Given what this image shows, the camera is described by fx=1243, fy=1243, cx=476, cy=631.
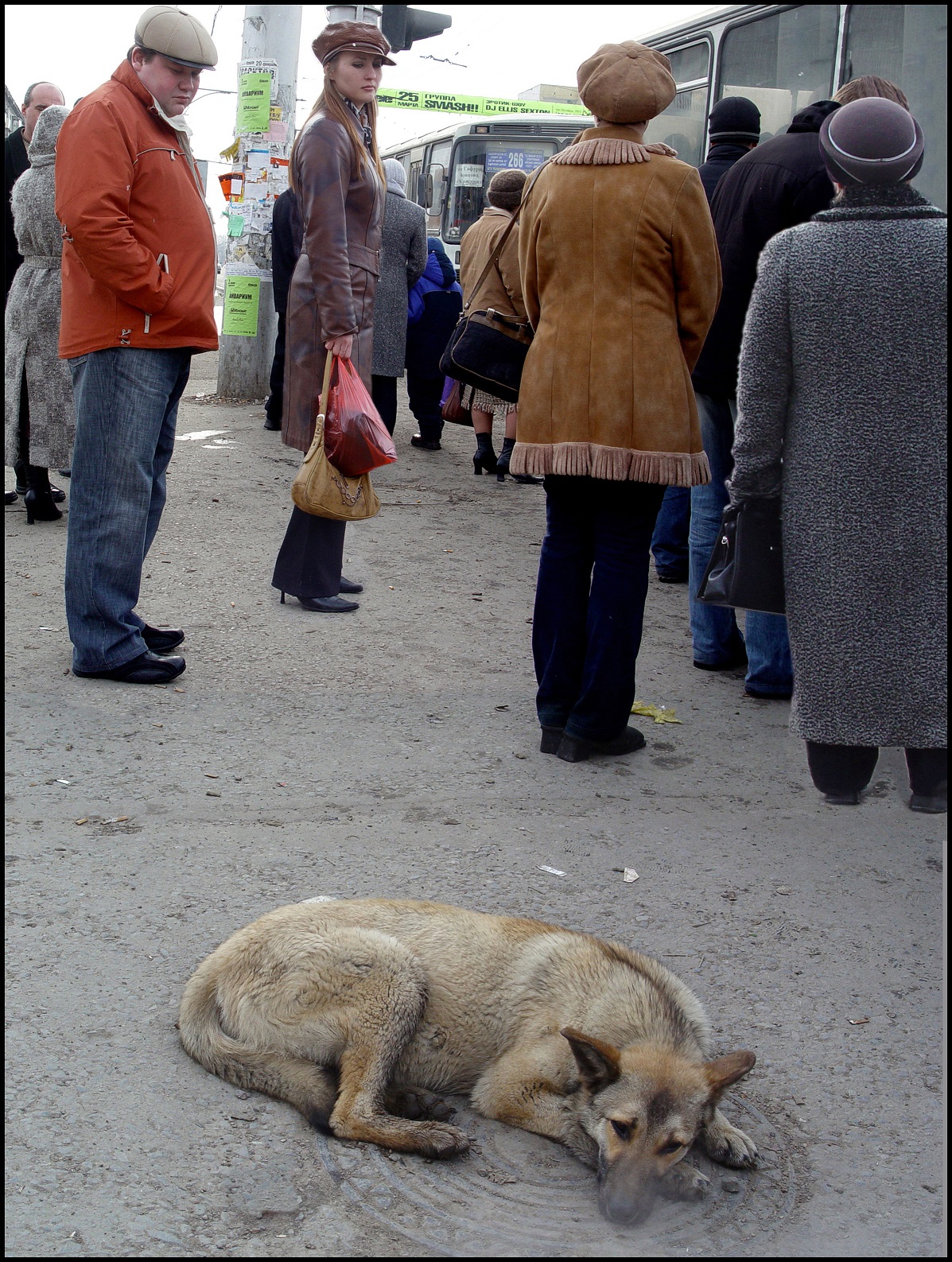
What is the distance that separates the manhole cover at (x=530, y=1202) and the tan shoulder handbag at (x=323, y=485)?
11.2ft

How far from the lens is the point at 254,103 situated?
462 inches

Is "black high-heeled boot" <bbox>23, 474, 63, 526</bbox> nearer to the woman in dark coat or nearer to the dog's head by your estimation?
the woman in dark coat

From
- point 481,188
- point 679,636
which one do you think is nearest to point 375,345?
point 679,636

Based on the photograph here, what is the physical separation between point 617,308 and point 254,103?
881 cm

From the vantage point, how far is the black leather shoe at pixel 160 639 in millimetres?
5438

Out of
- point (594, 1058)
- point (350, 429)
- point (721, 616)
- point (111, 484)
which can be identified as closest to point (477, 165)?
point (350, 429)

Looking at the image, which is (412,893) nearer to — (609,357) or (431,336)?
(609,357)

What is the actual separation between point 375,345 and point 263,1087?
7318 millimetres

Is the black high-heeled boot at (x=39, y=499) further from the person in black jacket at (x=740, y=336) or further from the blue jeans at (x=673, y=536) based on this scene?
the person in black jacket at (x=740, y=336)

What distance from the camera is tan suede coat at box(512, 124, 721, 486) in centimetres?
414

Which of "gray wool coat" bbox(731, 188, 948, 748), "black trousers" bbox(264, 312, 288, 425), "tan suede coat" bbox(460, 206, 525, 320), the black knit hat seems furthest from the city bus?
"black trousers" bbox(264, 312, 288, 425)

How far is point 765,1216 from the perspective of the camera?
238cm

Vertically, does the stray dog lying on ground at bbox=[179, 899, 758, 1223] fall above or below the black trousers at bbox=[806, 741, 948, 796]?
below

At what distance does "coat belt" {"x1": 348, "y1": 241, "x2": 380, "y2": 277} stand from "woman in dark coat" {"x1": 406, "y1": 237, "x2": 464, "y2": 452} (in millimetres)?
5390
